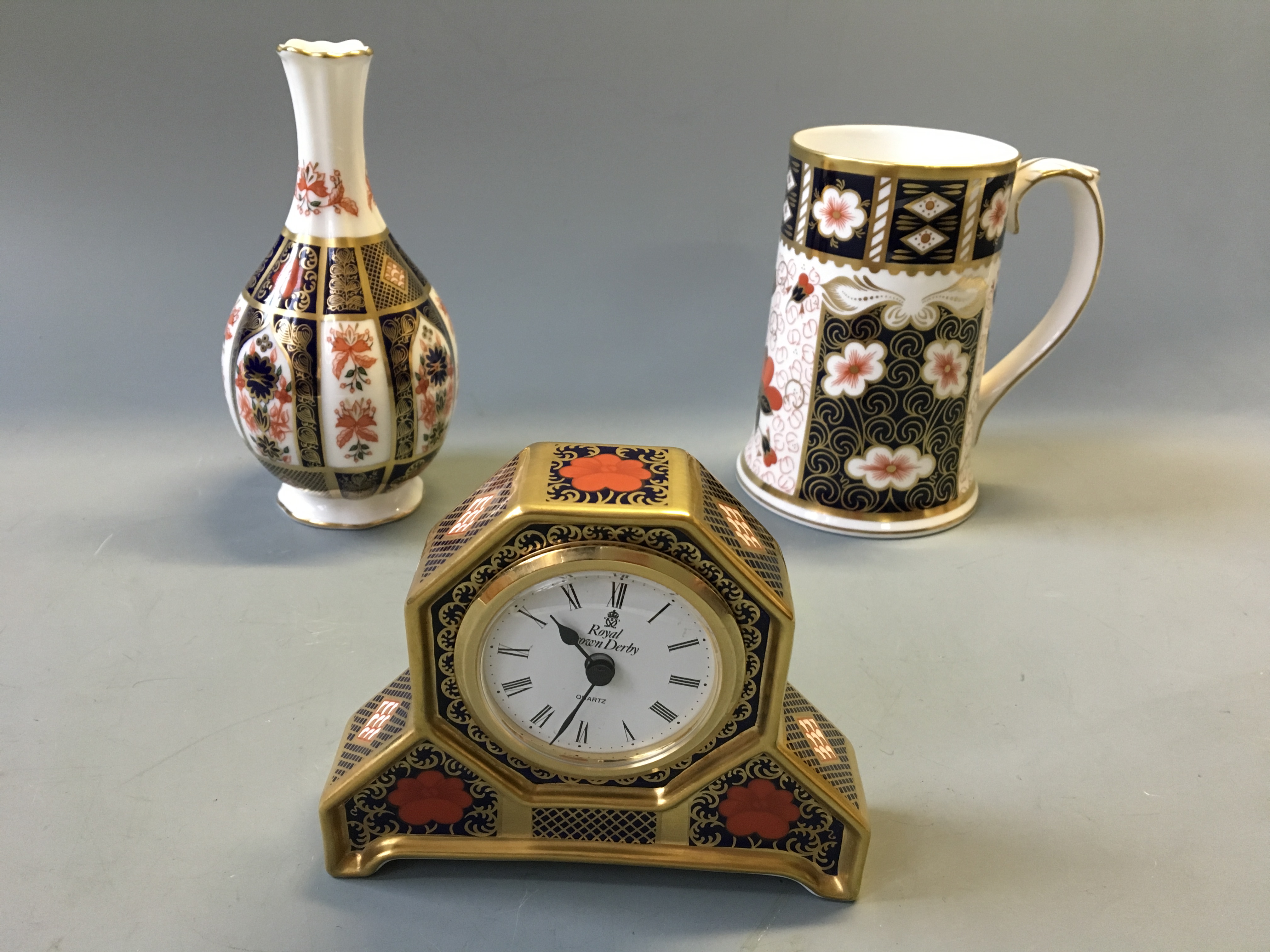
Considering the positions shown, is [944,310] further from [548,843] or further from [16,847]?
[16,847]

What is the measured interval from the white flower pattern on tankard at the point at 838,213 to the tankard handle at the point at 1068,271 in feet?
0.74

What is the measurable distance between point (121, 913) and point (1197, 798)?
1005mm

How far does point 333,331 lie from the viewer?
4.68 ft

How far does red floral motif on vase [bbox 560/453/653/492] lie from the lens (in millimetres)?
897

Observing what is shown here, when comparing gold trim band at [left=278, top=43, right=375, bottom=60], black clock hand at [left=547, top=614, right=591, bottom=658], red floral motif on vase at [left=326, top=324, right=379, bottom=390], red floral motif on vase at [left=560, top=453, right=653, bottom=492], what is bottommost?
black clock hand at [left=547, top=614, right=591, bottom=658]

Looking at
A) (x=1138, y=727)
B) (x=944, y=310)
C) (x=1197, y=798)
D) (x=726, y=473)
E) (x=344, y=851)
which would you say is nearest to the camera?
(x=344, y=851)

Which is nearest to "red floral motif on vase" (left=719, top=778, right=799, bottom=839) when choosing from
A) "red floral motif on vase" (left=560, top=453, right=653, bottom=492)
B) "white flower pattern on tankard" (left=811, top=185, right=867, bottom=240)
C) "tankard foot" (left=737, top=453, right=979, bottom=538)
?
"red floral motif on vase" (left=560, top=453, right=653, bottom=492)

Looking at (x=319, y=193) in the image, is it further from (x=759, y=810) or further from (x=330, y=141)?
(x=759, y=810)

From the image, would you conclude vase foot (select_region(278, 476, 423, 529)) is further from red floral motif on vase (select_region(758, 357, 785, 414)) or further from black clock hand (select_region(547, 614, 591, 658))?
black clock hand (select_region(547, 614, 591, 658))

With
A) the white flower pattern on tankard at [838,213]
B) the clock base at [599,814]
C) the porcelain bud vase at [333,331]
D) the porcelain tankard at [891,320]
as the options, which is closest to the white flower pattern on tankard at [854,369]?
the porcelain tankard at [891,320]

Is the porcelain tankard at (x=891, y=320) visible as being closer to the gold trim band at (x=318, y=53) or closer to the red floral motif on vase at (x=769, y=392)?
the red floral motif on vase at (x=769, y=392)

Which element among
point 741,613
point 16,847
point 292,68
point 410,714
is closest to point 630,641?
point 741,613

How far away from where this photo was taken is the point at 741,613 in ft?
2.94

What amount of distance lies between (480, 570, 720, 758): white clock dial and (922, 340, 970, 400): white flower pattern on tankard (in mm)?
758
